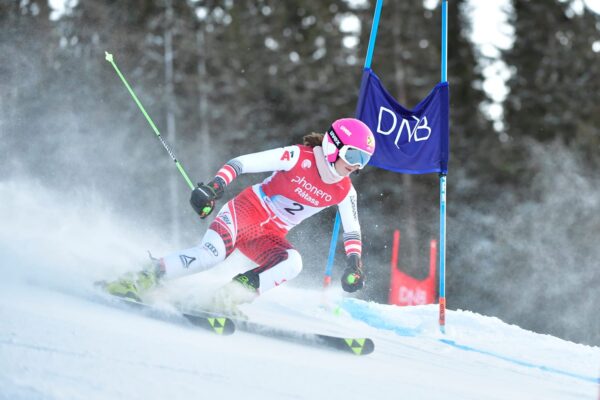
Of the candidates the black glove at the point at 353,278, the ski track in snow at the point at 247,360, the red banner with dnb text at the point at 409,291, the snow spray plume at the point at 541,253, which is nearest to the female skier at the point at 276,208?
the black glove at the point at 353,278

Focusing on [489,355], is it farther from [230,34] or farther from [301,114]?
[230,34]

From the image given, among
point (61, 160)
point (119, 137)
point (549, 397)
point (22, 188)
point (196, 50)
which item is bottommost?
point (549, 397)

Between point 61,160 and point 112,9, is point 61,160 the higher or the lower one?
the lower one

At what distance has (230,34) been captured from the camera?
2328cm

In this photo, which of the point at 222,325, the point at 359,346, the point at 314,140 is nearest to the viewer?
the point at 222,325

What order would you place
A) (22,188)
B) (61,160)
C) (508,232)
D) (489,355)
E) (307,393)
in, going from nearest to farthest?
1. (307,393)
2. (489,355)
3. (22,188)
4. (508,232)
5. (61,160)

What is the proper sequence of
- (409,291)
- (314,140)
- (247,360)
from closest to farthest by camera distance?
1. (247,360)
2. (314,140)
3. (409,291)

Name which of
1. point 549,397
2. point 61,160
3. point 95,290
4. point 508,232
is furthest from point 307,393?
point 61,160

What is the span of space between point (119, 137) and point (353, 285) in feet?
59.3

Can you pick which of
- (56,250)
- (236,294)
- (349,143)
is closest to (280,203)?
(349,143)

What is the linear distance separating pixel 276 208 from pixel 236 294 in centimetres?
71

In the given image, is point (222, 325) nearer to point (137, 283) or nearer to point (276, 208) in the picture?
point (137, 283)

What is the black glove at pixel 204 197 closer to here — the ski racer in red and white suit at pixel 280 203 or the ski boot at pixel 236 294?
the ski racer in red and white suit at pixel 280 203

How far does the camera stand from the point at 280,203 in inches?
187
